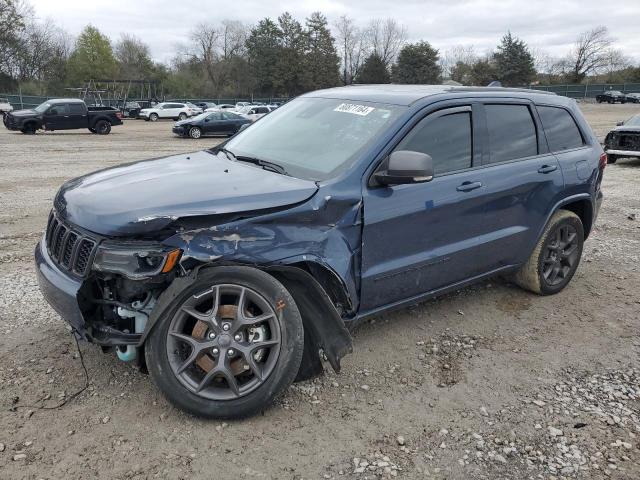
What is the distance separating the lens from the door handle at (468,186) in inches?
149

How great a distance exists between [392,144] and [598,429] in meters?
2.03

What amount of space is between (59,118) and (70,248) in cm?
2418

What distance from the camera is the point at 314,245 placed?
10.1 ft

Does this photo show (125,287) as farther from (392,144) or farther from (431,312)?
(431,312)

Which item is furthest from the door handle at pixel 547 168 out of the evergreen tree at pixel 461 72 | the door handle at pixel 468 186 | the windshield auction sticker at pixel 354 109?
the evergreen tree at pixel 461 72

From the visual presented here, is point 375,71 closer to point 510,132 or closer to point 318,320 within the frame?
point 510,132

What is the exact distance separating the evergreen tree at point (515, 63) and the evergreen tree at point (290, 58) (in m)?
28.4

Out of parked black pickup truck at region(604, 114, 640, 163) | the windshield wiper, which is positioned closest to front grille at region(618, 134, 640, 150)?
parked black pickup truck at region(604, 114, 640, 163)

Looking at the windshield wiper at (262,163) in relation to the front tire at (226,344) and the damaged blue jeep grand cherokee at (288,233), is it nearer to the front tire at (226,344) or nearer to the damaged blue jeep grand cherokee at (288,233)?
the damaged blue jeep grand cherokee at (288,233)

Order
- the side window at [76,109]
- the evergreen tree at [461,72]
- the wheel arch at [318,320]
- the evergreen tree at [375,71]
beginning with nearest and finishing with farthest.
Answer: the wheel arch at [318,320]
the side window at [76,109]
the evergreen tree at [375,71]
the evergreen tree at [461,72]

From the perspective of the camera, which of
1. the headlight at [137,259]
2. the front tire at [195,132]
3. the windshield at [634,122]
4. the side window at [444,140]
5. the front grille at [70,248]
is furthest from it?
the front tire at [195,132]

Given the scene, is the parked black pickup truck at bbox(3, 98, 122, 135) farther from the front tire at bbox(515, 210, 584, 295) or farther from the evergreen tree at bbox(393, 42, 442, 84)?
the evergreen tree at bbox(393, 42, 442, 84)

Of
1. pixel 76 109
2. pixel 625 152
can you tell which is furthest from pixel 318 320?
pixel 76 109

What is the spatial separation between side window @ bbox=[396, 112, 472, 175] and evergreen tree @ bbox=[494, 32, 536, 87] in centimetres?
7904
